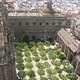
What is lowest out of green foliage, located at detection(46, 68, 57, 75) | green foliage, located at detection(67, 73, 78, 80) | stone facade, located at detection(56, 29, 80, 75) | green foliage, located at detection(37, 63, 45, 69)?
green foliage, located at detection(67, 73, 78, 80)

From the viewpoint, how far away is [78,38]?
197ft

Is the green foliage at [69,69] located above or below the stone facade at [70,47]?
below

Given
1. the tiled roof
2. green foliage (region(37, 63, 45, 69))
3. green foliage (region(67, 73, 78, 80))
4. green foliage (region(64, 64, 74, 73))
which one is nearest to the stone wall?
the tiled roof

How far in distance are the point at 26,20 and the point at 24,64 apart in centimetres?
1707

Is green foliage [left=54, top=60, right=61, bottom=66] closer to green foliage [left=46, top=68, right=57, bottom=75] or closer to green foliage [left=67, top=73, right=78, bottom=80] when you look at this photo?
green foliage [left=46, top=68, right=57, bottom=75]

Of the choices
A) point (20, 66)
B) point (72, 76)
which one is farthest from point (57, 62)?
point (20, 66)

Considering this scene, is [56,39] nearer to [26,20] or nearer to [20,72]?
[26,20]

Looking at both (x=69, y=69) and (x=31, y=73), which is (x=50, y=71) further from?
(x=69, y=69)

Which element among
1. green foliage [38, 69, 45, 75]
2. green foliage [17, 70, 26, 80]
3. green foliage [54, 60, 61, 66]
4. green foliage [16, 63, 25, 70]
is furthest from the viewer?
green foliage [54, 60, 61, 66]

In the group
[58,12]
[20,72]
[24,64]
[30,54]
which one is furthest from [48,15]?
[20,72]

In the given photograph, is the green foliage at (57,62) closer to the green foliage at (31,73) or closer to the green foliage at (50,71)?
the green foliage at (50,71)

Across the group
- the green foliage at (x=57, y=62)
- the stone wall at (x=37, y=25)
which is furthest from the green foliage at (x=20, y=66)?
the stone wall at (x=37, y=25)

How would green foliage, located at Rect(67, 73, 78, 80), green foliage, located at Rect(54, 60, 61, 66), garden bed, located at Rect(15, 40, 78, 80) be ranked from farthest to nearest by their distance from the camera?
1. green foliage, located at Rect(54, 60, 61, 66)
2. garden bed, located at Rect(15, 40, 78, 80)
3. green foliage, located at Rect(67, 73, 78, 80)

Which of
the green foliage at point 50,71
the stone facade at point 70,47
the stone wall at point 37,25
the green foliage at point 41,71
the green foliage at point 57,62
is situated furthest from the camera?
the stone wall at point 37,25
